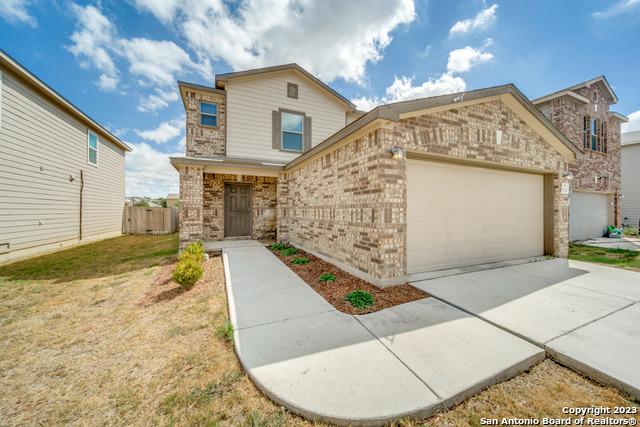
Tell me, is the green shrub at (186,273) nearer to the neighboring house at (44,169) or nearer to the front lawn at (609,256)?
the neighboring house at (44,169)

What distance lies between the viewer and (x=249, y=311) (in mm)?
3496

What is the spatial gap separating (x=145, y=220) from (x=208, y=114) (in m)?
8.94

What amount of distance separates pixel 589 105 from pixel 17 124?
79.3 ft

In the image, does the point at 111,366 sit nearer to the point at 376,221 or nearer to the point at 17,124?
the point at 376,221

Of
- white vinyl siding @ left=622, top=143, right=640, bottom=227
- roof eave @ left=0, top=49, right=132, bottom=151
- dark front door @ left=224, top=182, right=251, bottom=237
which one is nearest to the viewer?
roof eave @ left=0, top=49, right=132, bottom=151

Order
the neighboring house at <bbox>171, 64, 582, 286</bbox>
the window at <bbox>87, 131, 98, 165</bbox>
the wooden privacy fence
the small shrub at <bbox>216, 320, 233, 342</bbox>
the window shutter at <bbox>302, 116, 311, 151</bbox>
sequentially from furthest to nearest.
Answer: the wooden privacy fence < the window at <bbox>87, 131, 98, 165</bbox> < the window shutter at <bbox>302, 116, 311, 151</bbox> < the neighboring house at <bbox>171, 64, 582, 286</bbox> < the small shrub at <bbox>216, 320, 233, 342</bbox>

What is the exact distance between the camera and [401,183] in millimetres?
4285

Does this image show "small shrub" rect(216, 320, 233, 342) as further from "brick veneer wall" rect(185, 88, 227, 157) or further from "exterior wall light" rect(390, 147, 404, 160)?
"brick veneer wall" rect(185, 88, 227, 157)

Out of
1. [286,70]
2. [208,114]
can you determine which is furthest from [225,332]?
[286,70]

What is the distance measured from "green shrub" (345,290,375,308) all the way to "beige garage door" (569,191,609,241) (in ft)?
42.0

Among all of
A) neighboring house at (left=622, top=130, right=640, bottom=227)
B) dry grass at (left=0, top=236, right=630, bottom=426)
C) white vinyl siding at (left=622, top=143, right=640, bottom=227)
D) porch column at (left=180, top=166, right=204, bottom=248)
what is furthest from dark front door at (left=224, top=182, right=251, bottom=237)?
white vinyl siding at (left=622, top=143, right=640, bottom=227)

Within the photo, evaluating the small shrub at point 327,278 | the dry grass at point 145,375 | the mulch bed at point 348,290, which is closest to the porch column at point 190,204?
the dry grass at point 145,375

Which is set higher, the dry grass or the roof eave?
the roof eave

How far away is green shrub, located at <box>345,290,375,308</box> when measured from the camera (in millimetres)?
3599
